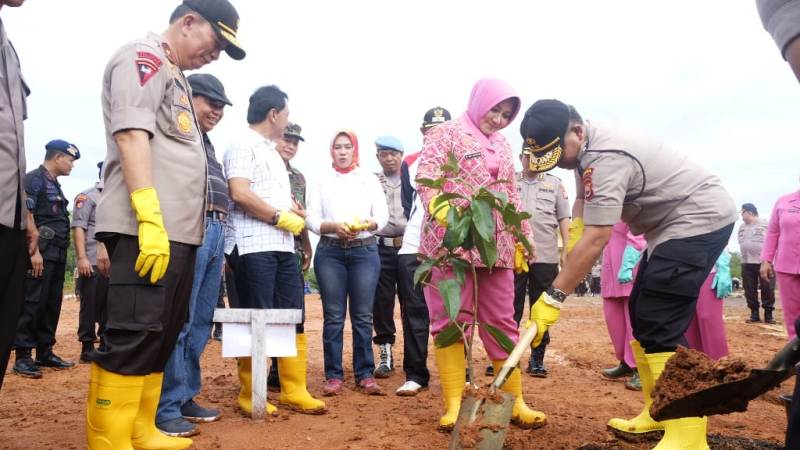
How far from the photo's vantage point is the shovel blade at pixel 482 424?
2369mm

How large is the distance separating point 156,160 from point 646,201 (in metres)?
2.36

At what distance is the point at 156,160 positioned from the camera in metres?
2.43

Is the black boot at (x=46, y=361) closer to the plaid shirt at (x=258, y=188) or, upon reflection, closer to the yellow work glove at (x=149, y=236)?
the plaid shirt at (x=258, y=188)

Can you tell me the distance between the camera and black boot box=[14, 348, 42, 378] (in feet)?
16.2

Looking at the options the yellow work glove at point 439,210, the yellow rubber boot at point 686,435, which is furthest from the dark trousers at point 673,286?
the yellow work glove at point 439,210

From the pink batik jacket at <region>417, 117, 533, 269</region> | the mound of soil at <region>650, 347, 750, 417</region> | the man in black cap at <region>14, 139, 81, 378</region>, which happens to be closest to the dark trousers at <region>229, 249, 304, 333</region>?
the pink batik jacket at <region>417, 117, 533, 269</region>

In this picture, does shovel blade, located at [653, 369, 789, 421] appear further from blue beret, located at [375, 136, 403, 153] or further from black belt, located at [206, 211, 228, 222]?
blue beret, located at [375, 136, 403, 153]

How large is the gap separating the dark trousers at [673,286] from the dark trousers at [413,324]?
1853 mm

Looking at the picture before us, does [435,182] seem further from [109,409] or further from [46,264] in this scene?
[46,264]

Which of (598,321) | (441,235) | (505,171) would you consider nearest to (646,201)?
(505,171)

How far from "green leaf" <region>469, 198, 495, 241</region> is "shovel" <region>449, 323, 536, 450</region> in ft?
2.19

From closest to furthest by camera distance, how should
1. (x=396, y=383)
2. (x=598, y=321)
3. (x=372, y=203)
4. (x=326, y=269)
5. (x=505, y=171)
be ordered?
(x=505, y=171), (x=326, y=269), (x=372, y=203), (x=396, y=383), (x=598, y=321)

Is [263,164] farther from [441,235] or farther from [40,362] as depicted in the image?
[40,362]

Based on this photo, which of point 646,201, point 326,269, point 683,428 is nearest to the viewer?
point 683,428
